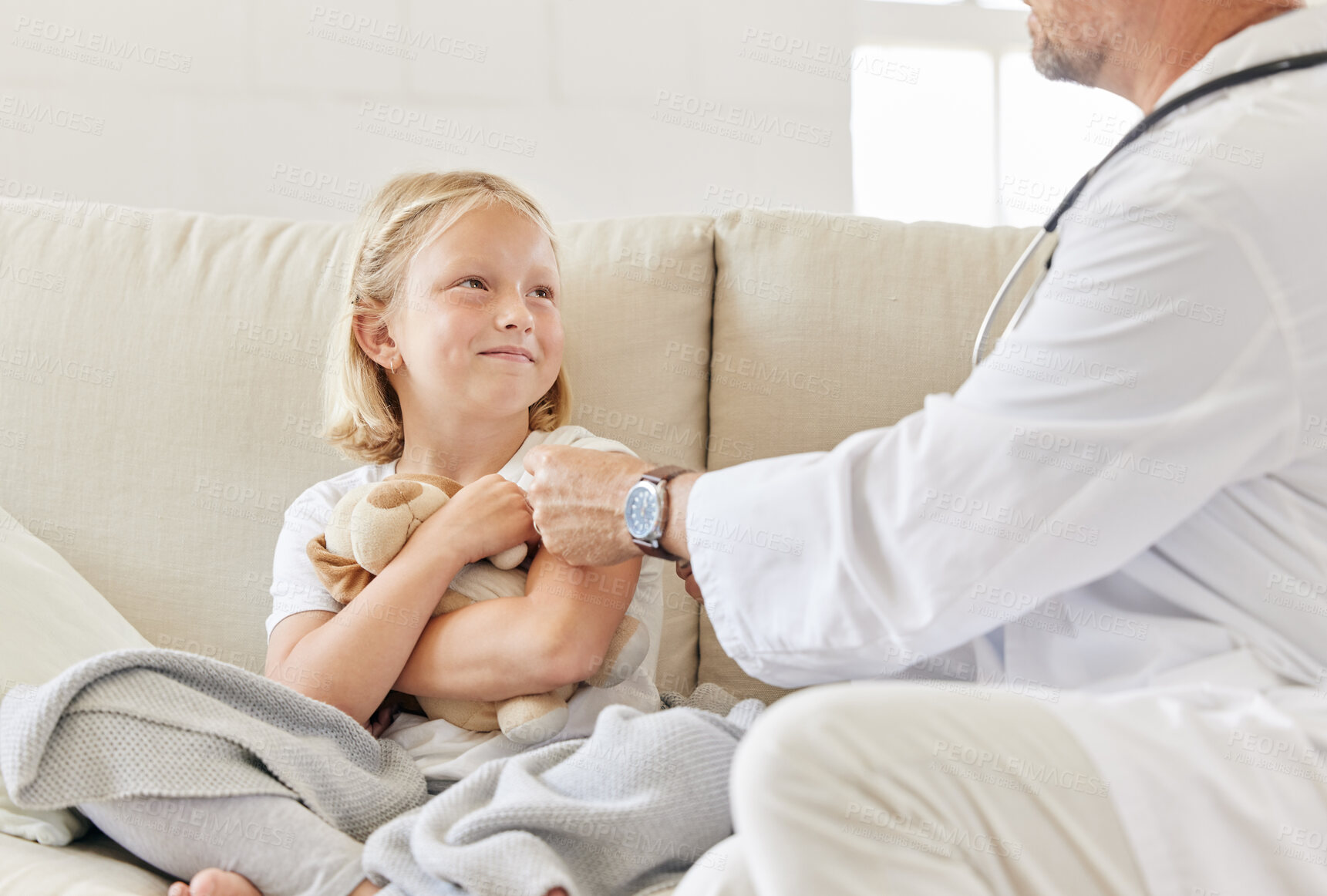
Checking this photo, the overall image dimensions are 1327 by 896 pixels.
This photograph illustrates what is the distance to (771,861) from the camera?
0.64 metres

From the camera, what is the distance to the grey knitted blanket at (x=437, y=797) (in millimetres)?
876

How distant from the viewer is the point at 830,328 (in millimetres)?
1472

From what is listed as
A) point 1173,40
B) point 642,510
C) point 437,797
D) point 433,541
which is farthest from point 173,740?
point 1173,40

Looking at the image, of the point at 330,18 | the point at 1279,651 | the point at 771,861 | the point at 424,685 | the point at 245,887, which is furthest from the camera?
the point at 330,18

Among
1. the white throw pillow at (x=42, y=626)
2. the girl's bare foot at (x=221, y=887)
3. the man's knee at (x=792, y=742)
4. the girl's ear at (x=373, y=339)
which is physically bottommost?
the girl's bare foot at (x=221, y=887)

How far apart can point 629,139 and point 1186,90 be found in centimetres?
122

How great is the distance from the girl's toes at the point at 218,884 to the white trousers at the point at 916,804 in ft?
1.45

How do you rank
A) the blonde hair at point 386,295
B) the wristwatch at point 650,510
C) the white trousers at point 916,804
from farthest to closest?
1. the blonde hair at point 386,295
2. the wristwatch at point 650,510
3. the white trousers at point 916,804

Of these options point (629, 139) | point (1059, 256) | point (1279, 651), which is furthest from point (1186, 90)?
point (629, 139)

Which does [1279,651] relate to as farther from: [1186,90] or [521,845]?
[521,845]

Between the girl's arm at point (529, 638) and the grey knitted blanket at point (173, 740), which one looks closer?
the grey knitted blanket at point (173, 740)

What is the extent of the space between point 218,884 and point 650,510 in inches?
19.1

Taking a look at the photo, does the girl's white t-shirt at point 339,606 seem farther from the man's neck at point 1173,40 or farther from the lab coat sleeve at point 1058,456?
the man's neck at point 1173,40

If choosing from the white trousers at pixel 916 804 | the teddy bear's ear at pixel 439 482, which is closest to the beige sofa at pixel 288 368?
the teddy bear's ear at pixel 439 482
